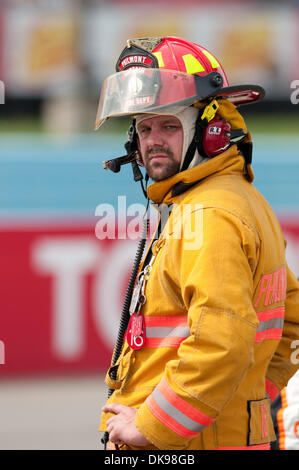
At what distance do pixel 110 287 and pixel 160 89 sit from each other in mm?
4776

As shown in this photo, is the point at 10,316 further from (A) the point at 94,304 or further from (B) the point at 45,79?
(B) the point at 45,79

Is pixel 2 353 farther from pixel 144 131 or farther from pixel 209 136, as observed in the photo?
pixel 209 136

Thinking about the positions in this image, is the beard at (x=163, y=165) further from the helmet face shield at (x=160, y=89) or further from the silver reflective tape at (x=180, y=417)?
the silver reflective tape at (x=180, y=417)

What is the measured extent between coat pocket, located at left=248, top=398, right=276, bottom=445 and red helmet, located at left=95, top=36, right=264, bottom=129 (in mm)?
955

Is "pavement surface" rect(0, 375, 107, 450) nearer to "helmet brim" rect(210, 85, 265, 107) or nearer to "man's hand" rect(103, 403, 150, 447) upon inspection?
"man's hand" rect(103, 403, 150, 447)

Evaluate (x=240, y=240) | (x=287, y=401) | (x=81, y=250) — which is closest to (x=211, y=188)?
(x=240, y=240)

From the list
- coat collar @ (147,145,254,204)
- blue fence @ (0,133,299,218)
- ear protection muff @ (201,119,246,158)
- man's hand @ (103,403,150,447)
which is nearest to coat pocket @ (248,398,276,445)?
man's hand @ (103,403,150,447)

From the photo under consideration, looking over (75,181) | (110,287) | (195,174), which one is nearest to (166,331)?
(195,174)

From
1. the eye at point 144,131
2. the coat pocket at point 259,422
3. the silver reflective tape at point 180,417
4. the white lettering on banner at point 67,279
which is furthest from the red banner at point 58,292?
the silver reflective tape at point 180,417

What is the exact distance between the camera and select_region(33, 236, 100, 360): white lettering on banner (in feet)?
24.2

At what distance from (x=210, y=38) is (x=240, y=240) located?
10234 millimetres

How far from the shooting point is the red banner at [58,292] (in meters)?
7.38

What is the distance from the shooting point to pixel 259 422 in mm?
2646

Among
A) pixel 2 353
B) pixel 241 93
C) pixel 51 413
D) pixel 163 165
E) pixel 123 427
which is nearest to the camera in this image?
pixel 123 427
